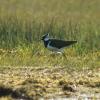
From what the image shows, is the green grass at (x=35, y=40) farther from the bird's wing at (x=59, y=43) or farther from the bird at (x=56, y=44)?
the bird's wing at (x=59, y=43)

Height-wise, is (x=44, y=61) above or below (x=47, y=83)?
above

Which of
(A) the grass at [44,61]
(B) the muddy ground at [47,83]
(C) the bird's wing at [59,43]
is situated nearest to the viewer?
(B) the muddy ground at [47,83]

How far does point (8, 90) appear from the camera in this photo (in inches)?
496

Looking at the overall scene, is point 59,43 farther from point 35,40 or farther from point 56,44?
point 35,40

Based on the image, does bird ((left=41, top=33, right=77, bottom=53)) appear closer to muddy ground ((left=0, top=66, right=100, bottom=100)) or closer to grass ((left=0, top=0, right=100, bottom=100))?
grass ((left=0, top=0, right=100, bottom=100))

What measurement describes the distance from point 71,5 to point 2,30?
598 inches

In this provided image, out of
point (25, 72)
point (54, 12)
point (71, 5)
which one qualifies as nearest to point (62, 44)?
point (25, 72)

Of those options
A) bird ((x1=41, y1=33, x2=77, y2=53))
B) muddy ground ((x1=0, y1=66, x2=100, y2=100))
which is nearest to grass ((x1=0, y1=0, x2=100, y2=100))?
muddy ground ((x1=0, y1=66, x2=100, y2=100))

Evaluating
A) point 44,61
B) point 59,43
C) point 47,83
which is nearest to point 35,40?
point 59,43

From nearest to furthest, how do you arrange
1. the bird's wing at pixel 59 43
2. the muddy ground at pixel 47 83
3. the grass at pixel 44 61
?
the muddy ground at pixel 47 83, the grass at pixel 44 61, the bird's wing at pixel 59 43

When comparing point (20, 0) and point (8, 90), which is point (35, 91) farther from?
point (20, 0)

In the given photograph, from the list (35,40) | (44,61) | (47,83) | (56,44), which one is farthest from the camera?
(35,40)

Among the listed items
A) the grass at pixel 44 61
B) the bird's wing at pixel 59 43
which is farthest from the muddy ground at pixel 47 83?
the bird's wing at pixel 59 43

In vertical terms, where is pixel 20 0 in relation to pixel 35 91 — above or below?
above
